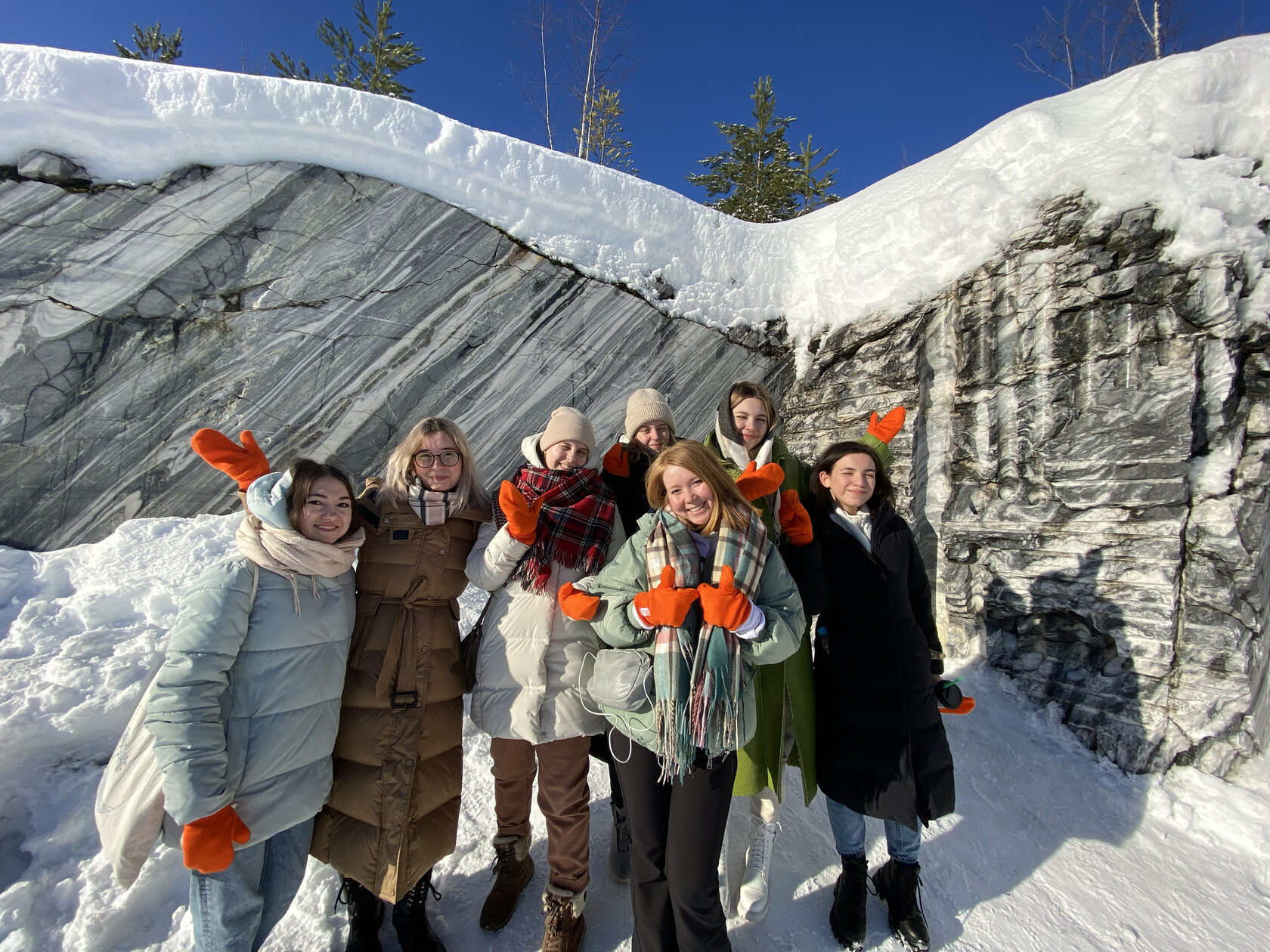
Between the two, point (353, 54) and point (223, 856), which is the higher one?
point (353, 54)

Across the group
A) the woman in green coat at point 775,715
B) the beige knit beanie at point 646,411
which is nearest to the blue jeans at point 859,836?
the woman in green coat at point 775,715

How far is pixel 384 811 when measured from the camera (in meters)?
1.94

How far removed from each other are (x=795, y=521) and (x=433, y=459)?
1.51 metres

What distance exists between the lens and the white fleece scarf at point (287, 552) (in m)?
1.84

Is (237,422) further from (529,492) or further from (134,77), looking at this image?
(529,492)

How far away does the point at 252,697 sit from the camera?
1764 mm

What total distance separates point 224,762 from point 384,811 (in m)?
0.56

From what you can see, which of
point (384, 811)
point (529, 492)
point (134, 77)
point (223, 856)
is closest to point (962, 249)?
point (529, 492)

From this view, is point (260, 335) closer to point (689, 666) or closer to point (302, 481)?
point (302, 481)

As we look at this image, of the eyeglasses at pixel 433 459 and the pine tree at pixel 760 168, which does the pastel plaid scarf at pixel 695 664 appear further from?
the pine tree at pixel 760 168

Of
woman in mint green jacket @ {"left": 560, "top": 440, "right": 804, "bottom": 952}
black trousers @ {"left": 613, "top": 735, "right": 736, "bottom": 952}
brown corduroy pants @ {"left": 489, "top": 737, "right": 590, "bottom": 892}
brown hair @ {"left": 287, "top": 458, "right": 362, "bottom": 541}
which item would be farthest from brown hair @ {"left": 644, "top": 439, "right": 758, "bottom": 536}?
brown hair @ {"left": 287, "top": 458, "right": 362, "bottom": 541}

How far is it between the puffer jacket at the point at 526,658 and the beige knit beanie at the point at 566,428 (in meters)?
0.46

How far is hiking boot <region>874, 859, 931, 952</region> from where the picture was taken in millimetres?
2225

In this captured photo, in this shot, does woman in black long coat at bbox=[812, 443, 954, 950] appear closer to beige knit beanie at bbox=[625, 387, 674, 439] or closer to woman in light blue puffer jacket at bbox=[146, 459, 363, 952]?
beige knit beanie at bbox=[625, 387, 674, 439]
